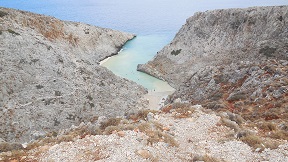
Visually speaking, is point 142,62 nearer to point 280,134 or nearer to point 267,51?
point 267,51

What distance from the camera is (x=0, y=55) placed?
4741cm

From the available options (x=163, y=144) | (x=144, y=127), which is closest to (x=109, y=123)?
(x=144, y=127)

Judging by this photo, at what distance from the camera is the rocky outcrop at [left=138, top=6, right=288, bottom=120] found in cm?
2922

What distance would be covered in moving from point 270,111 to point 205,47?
49741 millimetres

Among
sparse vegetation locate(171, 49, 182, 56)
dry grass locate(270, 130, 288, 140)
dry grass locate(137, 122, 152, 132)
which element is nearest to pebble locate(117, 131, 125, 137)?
dry grass locate(137, 122, 152, 132)

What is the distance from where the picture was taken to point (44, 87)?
156 feet

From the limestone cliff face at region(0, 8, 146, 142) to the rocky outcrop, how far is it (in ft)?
43.5

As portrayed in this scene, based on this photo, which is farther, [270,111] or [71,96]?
[71,96]

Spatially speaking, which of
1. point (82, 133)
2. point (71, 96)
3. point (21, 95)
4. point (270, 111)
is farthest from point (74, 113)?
point (270, 111)

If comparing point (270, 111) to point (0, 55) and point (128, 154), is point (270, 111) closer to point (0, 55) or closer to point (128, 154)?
point (128, 154)

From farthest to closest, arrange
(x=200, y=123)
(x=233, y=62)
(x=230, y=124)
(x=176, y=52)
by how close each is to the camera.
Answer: (x=176, y=52), (x=233, y=62), (x=200, y=123), (x=230, y=124)

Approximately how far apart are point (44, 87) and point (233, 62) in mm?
41992

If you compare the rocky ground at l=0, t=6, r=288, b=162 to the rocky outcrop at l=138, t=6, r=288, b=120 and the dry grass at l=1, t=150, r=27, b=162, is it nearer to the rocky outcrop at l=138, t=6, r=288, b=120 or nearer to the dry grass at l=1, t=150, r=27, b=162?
the dry grass at l=1, t=150, r=27, b=162

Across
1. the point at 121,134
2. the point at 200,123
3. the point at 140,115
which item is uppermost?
Result: the point at 121,134
